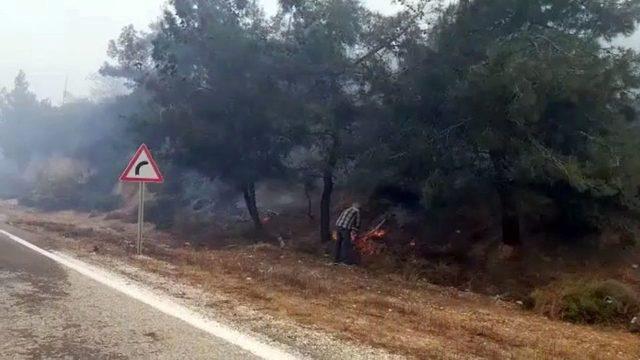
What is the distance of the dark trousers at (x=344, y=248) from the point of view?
14055mm

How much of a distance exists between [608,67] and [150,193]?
95.9ft

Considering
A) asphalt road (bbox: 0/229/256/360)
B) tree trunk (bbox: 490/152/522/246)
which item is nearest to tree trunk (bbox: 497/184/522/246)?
tree trunk (bbox: 490/152/522/246)

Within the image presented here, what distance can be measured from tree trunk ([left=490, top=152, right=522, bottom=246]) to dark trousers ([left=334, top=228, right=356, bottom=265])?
3.63 m

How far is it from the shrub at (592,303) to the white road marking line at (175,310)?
582 centimetres

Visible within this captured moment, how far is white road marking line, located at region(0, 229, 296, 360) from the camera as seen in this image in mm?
5027

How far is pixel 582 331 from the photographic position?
308 inches

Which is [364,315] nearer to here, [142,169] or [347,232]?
[142,169]

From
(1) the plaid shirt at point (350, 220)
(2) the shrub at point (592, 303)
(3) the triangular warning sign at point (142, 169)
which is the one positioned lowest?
(2) the shrub at point (592, 303)

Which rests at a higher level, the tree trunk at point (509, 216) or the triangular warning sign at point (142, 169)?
the triangular warning sign at point (142, 169)

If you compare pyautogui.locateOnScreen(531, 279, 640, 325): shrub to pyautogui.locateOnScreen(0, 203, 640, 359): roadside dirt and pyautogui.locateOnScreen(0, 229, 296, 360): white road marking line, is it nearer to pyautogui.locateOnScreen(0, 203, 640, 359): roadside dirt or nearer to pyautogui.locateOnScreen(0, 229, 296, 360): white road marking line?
pyautogui.locateOnScreen(0, 203, 640, 359): roadside dirt

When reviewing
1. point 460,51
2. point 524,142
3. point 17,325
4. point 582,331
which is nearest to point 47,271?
point 17,325

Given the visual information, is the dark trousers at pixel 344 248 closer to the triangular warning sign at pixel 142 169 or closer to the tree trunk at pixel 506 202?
the tree trunk at pixel 506 202

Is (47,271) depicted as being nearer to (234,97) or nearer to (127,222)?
(234,97)

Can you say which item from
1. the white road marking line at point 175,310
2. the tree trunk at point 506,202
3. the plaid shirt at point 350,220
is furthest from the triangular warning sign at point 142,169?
the tree trunk at point 506,202
